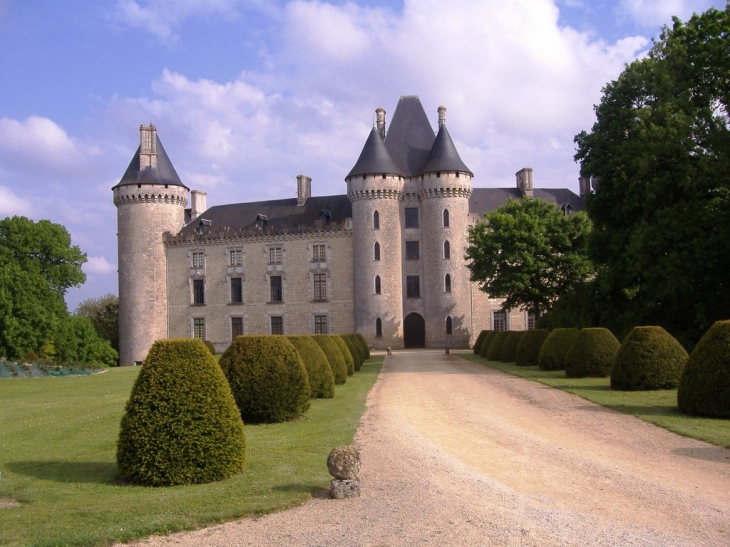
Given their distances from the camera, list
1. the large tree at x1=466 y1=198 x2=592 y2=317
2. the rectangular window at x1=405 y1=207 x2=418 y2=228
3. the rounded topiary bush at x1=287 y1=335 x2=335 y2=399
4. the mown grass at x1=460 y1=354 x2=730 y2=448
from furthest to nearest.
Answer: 1. the rectangular window at x1=405 y1=207 x2=418 y2=228
2. the large tree at x1=466 y1=198 x2=592 y2=317
3. the rounded topiary bush at x1=287 y1=335 x2=335 y2=399
4. the mown grass at x1=460 y1=354 x2=730 y2=448

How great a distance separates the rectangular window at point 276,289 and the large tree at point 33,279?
42.9 feet

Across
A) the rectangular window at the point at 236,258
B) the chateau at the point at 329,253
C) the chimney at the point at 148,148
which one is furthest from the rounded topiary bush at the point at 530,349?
the chimney at the point at 148,148

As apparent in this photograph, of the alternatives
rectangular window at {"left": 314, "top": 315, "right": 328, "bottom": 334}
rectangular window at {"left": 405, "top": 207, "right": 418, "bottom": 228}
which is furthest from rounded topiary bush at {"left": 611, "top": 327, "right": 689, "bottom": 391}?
rectangular window at {"left": 314, "top": 315, "right": 328, "bottom": 334}

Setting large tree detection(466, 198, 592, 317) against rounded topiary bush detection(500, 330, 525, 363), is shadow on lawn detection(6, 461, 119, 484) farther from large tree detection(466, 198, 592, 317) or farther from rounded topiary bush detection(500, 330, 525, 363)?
large tree detection(466, 198, 592, 317)

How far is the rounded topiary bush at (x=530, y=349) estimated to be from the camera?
24.9 metres

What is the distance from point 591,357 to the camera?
18.6 metres

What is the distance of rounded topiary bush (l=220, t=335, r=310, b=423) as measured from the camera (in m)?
11.8

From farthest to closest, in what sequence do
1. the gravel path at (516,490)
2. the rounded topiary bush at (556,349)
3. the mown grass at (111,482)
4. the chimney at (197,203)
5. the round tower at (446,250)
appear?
the chimney at (197,203) → the round tower at (446,250) → the rounded topiary bush at (556,349) → the mown grass at (111,482) → the gravel path at (516,490)

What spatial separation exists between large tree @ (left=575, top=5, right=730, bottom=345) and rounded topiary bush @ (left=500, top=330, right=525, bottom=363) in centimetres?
372

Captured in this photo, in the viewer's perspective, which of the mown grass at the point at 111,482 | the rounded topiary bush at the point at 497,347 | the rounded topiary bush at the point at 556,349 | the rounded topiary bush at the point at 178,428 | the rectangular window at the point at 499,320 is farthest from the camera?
the rectangular window at the point at 499,320

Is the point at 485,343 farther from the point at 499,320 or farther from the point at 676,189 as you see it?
the point at 499,320

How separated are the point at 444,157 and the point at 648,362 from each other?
35277mm

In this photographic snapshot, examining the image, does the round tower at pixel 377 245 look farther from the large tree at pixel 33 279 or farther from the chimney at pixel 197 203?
the large tree at pixel 33 279

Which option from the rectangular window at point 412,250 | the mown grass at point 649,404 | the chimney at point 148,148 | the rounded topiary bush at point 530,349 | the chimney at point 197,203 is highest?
the chimney at point 148,148
